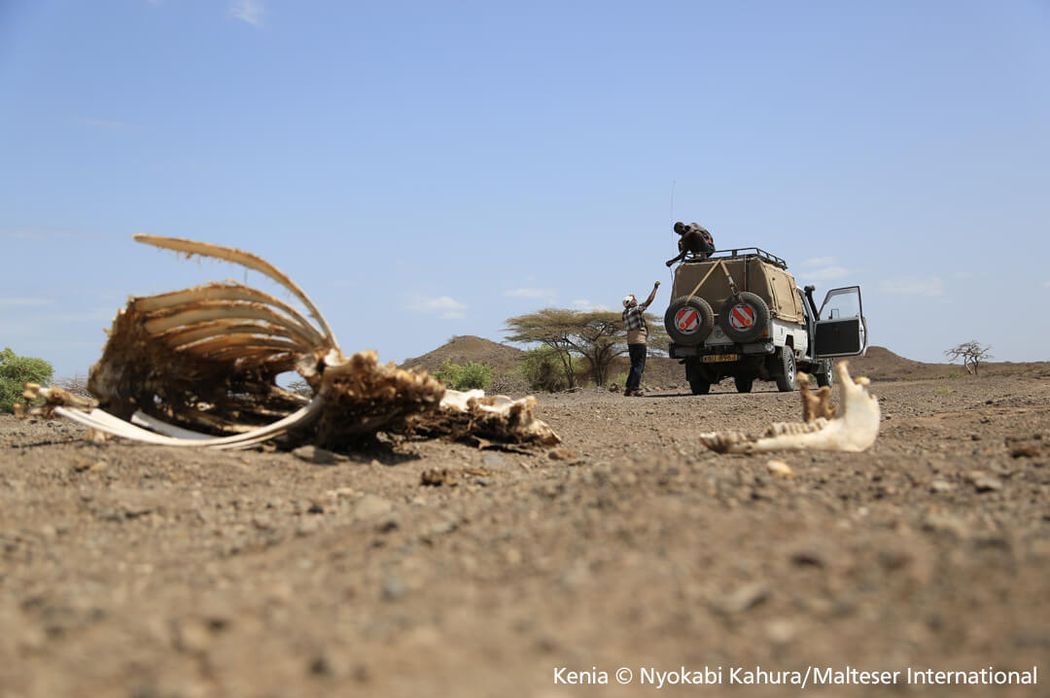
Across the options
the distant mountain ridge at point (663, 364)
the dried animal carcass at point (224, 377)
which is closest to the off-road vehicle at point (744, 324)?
the dried animal carcass at point (224, 377)

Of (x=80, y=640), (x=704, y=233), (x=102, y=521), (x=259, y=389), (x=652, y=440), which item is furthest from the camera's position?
(x=704, y=233)

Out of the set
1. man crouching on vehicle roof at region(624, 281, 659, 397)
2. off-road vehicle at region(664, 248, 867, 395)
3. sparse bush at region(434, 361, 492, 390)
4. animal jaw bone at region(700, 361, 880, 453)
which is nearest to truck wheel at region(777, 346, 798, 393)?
off-road vehicle at region(664, 248, 867, 395)

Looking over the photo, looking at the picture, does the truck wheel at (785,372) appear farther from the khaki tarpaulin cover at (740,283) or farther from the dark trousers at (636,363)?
the dark trousers at (636,363)

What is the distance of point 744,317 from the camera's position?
1228 cm

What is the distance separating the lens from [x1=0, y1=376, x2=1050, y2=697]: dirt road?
5.39 feet

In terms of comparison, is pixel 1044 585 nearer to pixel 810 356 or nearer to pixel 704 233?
Answer: pixel 704 233

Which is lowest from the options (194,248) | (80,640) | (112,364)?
(80,640)

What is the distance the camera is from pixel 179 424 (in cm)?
526

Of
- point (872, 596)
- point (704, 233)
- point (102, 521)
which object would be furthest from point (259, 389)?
point (704, 233)

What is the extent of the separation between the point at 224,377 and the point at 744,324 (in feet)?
27.8

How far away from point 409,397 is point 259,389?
51.5 inches

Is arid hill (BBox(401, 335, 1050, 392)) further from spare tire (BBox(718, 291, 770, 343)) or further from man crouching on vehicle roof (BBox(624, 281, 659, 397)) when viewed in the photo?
spare tire (BBox(718, 291, 770, 343))

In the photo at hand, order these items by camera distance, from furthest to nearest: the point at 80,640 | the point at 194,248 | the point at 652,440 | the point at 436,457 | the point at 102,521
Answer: the point at 652,440 → the point at 436,457 → the point at 194,248 → the point at 102,521 → the point at 80,640

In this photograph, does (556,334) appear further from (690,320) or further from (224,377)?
(224,377)
